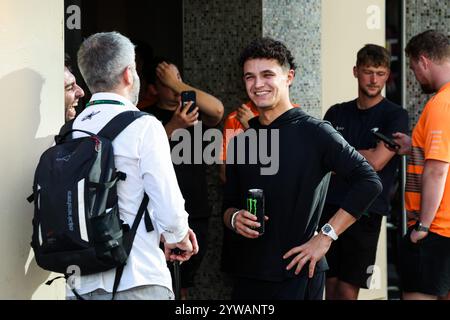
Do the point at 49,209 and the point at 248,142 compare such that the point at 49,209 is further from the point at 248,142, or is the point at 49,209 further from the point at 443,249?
the point at 443,249

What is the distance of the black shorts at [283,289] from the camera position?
4.62 metres

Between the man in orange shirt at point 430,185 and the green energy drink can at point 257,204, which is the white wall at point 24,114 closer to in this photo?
the green energy drink can at point 257,204

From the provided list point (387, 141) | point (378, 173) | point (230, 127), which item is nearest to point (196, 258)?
point (230, 127)

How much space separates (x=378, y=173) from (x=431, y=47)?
106cm

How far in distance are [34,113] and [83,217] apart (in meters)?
0.94

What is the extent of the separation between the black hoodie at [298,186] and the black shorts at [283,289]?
0.15 ft

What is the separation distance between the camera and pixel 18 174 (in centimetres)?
432

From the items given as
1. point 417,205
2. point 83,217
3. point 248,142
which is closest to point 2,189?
point 83,217

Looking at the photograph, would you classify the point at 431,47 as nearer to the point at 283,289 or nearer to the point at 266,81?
the point at 266,81

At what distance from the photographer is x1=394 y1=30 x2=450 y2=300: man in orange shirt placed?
5242 millimetres

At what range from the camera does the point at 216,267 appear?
21.9 feet

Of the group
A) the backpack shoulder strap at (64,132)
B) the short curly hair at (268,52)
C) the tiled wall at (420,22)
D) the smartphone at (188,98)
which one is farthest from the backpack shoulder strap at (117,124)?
the tiled wall at (420,22)

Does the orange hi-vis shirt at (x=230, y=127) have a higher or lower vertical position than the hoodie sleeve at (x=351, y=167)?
higher

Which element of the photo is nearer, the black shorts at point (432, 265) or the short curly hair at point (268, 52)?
the short curly hair at point (268, 52)
